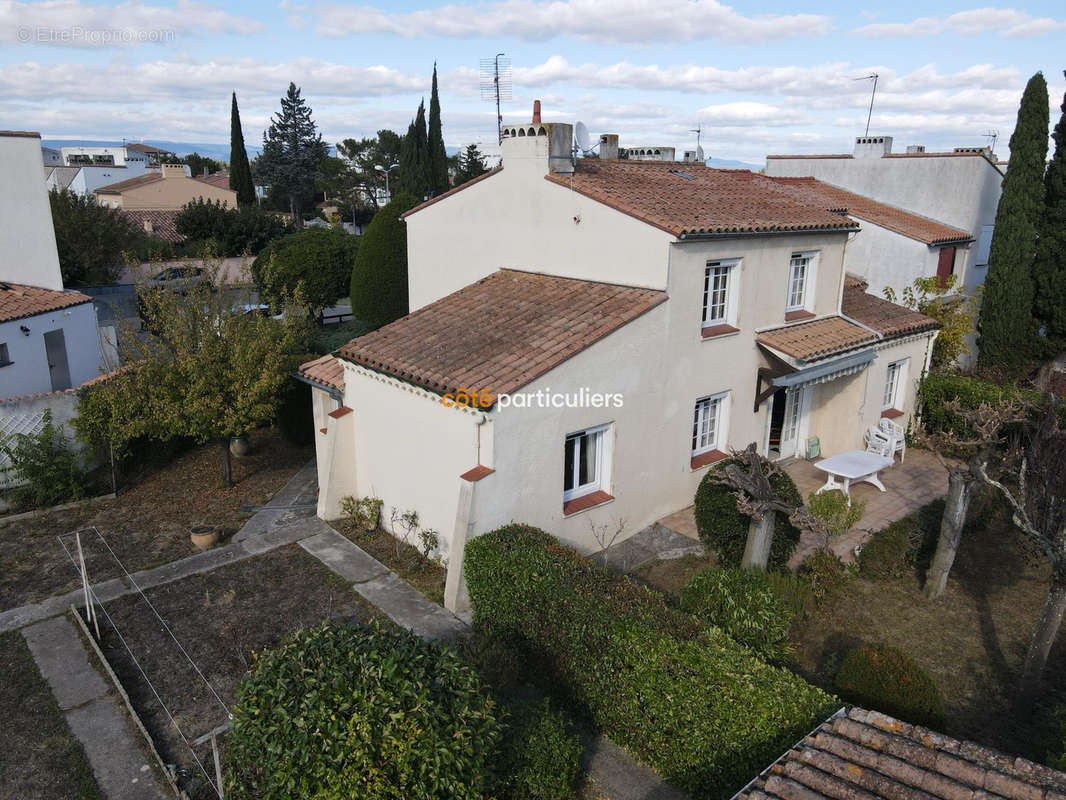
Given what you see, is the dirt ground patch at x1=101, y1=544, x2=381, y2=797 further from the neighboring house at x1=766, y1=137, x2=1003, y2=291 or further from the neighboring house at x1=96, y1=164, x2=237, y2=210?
the neighboring house at x1=96, y1=164, x2=237, y2=210

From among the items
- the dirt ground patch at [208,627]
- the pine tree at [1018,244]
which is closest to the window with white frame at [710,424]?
the dirt ground patch at [208,627]

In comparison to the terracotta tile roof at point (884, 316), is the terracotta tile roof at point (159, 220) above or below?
below

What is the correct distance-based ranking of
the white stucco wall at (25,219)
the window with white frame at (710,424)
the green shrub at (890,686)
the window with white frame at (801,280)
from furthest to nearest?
the white stucco wall at (25,219), the window with white frame at (801,280), the window with white frame at (710,424), the green shrub at (890,686)

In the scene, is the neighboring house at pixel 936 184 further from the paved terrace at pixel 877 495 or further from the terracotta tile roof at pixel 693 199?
the terracotta tile roof at pixel 693 199

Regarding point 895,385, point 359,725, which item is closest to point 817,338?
point 895,385

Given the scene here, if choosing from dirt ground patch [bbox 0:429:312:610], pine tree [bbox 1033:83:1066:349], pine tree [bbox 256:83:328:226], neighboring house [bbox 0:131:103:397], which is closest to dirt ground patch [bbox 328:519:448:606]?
dirt ground patch [bbox 0:429:312:610]

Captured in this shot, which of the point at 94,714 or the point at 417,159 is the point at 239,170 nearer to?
the point at 417,159
